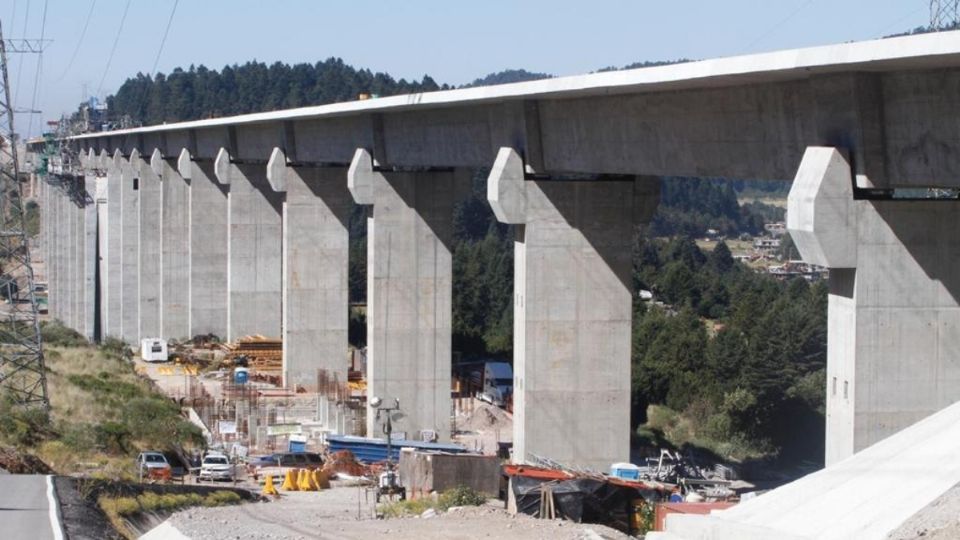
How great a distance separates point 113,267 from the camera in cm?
7438

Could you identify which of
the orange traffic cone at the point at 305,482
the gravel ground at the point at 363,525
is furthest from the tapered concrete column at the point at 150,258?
the gravel ground at the point at 363,525

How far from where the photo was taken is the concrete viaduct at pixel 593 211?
18.7 m

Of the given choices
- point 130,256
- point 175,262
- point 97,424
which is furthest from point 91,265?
point 97,424

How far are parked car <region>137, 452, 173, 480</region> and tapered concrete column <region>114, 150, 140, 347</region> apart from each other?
41.6 m

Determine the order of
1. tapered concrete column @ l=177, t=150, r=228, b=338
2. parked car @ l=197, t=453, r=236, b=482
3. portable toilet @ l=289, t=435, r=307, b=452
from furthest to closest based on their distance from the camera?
tapered concrete column @ l=177, t=150, r=228, b=338 < portable toilet @ l=289, t=435, r=307, b=452 < parked car @ l=197, t=453, r=236, b=482

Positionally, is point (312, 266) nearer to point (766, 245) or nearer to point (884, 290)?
point (884, 290)

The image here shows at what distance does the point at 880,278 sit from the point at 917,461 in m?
7.64

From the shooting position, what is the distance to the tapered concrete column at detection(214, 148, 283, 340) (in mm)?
54625

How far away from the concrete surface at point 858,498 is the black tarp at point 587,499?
1097cm

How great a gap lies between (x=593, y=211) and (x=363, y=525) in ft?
26.3

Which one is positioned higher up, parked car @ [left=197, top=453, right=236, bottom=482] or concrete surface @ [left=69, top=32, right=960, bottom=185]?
concrete surface @ [left=69, top=32, right=960, bottom=185]

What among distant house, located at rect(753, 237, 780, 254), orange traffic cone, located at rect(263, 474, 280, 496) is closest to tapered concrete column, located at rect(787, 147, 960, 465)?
orange traffic cone, located at rect(263, 474, 280, 496)

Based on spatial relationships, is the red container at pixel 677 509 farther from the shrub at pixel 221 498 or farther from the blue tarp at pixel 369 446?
the blue tarp at pixel 369 446

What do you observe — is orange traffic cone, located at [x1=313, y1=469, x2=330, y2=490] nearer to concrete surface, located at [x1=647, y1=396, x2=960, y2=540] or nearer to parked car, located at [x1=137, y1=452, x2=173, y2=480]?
parked car, located at [x1=137, y1=452, x2=173, y2=480]
